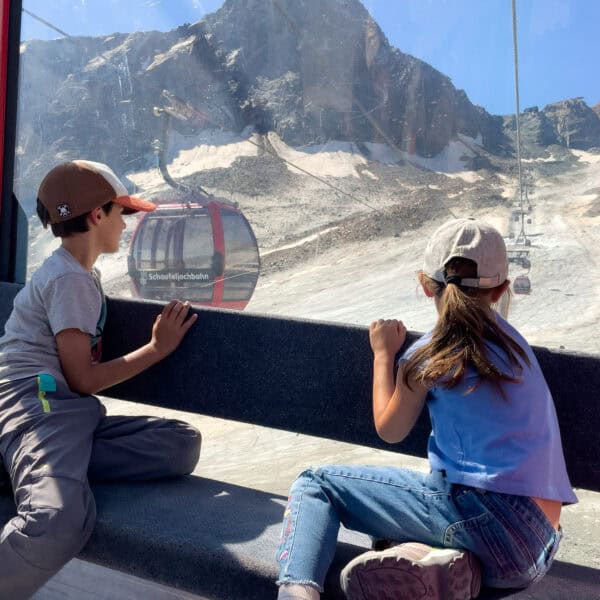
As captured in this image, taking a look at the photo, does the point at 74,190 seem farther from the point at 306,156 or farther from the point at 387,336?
the point at 306,156

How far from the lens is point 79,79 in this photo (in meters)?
10.5

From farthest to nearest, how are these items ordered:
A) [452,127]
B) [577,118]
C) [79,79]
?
1. [79,79]
2. [452,127]
3. [577,118]

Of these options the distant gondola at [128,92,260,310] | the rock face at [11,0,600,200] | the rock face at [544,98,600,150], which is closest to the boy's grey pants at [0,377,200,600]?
the rock face at [544,98,600,150]

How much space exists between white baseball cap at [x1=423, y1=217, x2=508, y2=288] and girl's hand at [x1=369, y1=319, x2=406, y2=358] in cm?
24

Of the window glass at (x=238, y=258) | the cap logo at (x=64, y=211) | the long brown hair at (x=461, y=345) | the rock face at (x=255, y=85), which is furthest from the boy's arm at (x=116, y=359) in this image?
the window glass at (x=238, y=258)

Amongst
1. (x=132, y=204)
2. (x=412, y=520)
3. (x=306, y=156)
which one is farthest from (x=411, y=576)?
(x=306, y=156)

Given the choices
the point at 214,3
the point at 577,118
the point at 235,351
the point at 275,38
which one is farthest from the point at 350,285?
the point at 235,351

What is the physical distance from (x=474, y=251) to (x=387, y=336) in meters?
0.33

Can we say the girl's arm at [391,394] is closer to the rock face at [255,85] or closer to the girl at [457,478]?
the girl at [457,478]

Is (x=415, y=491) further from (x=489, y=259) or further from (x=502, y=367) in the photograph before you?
(x=489, y=259)

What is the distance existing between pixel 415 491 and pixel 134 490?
2.29 feet

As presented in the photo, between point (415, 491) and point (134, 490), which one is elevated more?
point (415, 491)

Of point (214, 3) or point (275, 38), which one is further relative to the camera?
point (214, 3)

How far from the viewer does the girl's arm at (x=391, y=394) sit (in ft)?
4.38
